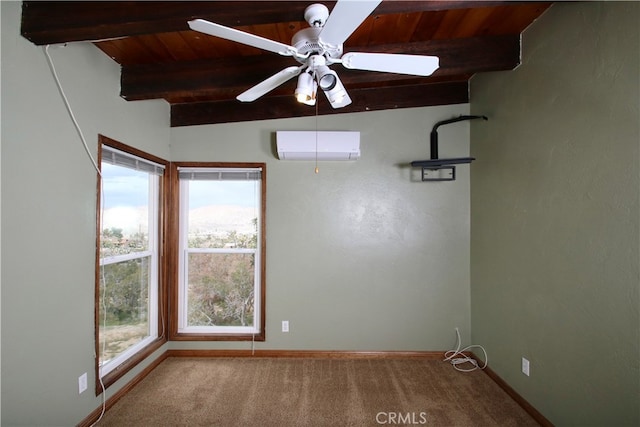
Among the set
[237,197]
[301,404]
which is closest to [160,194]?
[237,197]

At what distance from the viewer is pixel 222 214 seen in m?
3.17

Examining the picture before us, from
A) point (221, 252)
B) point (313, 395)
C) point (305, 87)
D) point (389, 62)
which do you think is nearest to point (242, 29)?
point (305, 87)

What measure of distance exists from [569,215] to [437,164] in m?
1.16

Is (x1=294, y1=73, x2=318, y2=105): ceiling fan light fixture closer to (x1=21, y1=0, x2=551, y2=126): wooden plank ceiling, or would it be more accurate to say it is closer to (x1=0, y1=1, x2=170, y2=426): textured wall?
(x1=21, y1=0, x2=551, y2=126): wooden plank ceiling

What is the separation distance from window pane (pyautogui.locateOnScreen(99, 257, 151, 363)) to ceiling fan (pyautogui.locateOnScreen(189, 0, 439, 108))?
1.93m

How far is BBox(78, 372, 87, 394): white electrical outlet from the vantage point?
194 cm

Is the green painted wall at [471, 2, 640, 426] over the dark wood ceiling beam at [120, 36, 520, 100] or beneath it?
beneath

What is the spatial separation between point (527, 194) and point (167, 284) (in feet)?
10.6

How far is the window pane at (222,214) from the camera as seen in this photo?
316cm

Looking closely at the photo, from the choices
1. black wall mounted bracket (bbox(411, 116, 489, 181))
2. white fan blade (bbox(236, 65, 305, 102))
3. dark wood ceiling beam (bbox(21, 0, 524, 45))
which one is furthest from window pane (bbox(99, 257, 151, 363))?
black wall mounted bracket (bbox(411, 116, 489, 181))

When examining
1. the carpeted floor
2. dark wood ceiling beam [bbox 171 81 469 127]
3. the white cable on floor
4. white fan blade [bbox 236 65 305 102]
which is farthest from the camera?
dark wood ceiling beam [bbox 171 81 469 127]

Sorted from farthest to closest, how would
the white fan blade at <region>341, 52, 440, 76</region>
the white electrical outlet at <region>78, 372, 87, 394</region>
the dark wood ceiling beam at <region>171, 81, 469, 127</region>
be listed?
the dark wood ceiling beam at <region>171, 81, 469, 127</region> → the white electrical outlet at <region>78, 372, 87, 394</region> → the white fan blade at <region>341, 52, 440, 76</region>

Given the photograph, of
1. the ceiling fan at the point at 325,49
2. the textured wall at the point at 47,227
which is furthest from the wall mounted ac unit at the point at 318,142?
the textured wall at the point at 47,227

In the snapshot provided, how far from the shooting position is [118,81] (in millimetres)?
2318
